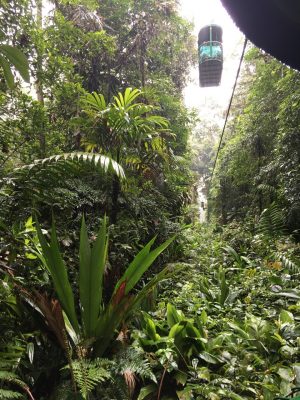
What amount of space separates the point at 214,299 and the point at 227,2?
291cm

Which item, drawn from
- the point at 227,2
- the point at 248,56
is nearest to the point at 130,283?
the point at 227,2

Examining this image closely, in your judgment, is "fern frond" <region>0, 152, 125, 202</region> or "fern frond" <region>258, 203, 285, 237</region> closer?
"fern frond" <region>0, 152, 125, 202</region>

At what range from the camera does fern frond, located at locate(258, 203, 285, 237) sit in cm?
534

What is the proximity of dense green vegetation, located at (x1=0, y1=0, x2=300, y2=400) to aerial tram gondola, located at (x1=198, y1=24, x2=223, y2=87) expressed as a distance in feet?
3.35

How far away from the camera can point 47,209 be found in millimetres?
3299

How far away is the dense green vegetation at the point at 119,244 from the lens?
6.22 feet

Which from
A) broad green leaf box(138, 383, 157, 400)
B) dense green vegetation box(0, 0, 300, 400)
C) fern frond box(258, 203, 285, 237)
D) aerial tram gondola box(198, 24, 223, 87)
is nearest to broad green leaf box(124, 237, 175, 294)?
dense green vegetation box(0, 0, 300, 400)

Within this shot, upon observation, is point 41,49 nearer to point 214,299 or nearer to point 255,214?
point 214,299

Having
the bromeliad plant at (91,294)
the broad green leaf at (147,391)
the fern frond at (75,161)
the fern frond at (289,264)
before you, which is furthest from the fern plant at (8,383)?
the fern frond at (289,264)

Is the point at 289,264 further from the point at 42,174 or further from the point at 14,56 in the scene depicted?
the point at 14,56

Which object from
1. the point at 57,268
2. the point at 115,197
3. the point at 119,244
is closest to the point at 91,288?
the point at 57,268

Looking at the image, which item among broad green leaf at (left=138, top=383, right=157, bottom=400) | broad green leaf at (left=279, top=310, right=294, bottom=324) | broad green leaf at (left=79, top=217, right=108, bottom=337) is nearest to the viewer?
broad green leaf at (left=138, top=383, right=157, bottom=400)

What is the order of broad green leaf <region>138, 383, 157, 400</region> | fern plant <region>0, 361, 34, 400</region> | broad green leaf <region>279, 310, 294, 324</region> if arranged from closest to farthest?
fern plant <region>0, 361, 34, 400</region> → broad green leaf <region>138, 383, 157, 400</region> → broad green leaf <region>279, 310, 294, 324</region>

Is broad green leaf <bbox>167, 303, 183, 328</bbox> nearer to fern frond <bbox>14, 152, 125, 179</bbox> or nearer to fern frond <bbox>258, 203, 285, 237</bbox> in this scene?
fern frond <bbox>14, 152, 125, 179</bbox>
